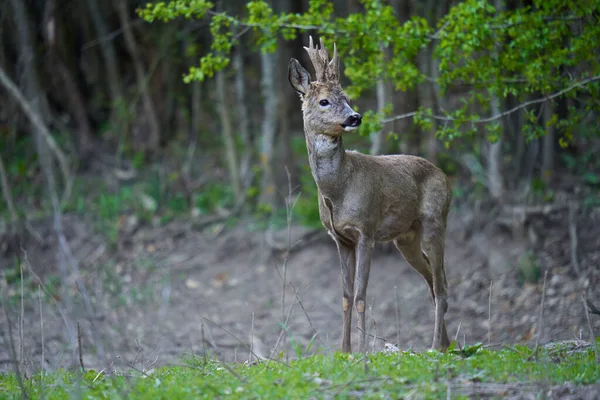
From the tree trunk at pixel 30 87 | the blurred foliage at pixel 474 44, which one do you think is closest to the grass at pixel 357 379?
the blurred foliage at pixel 474 44

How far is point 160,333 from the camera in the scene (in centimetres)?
1238

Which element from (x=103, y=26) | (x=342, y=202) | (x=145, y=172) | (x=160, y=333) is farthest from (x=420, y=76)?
(x=103, y=26)

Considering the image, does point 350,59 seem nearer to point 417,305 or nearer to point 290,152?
point 417,305

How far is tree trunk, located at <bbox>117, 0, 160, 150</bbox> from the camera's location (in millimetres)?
17984

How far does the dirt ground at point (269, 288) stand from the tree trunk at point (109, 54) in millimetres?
4684

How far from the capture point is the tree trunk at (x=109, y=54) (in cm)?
1945

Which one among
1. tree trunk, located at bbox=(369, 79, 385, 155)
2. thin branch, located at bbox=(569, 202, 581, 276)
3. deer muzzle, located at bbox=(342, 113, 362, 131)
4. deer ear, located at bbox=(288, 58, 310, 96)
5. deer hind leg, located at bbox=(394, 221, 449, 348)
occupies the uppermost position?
deer ear, located at bbox=(288, 58, 310, 96)

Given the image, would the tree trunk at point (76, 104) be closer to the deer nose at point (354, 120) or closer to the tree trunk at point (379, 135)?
the tree trunk at point (379, 135)

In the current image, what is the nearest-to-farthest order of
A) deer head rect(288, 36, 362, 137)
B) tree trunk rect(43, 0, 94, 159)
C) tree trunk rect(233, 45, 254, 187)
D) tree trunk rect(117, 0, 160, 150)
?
deer head rect(288, 36, 362, 137), tree trunk rect(233, 45, 254, 187), tree trunk rect(117, 0, 160, 150), tree trunk rect(43, 0, 94, 159)

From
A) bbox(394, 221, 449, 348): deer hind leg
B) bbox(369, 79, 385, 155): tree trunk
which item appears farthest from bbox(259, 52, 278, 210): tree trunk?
bbox(394, 221, 449, 348): deer hind leg

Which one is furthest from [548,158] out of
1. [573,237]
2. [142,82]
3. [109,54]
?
[109,54]

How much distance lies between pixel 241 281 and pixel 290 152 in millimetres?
2787

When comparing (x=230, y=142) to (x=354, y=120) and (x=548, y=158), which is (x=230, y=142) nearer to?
(x=548, y=158)

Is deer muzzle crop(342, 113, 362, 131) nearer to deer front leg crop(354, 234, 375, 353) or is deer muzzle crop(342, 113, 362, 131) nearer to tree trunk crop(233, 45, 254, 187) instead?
deer front leg crop(354, 234, 375, 353)
